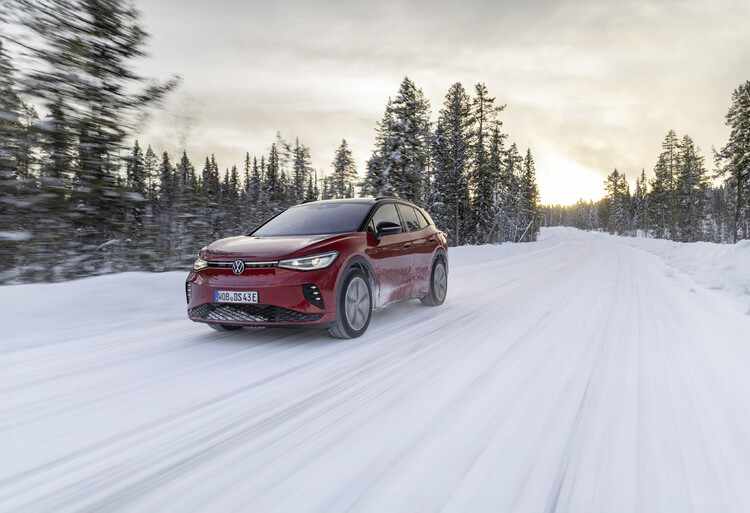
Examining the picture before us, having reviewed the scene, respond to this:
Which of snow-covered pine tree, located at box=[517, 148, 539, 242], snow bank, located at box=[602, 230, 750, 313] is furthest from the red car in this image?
snow-covered pine tree, located at box=[517, 148, 539, 242]

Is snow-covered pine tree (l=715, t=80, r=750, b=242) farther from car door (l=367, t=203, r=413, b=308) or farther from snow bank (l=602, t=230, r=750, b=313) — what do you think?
car door (l=367, t=203, r=413, b=308)

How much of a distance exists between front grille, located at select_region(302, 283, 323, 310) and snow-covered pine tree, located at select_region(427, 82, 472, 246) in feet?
120

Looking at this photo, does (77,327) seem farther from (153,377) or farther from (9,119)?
(9,119)

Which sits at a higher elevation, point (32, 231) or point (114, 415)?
point (32, 231)

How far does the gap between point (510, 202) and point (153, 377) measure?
5928 centimetres

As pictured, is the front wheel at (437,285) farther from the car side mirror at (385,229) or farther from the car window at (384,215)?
the car side mirror at (385,229)

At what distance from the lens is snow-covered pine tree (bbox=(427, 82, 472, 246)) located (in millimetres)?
41250

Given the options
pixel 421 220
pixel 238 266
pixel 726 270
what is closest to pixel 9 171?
pixel 238 266

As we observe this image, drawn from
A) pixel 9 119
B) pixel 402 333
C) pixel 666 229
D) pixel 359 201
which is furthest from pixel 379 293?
pixel 666 229

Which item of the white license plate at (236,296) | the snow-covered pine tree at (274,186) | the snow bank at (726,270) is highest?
the snow-covered pine tree at (274,186)

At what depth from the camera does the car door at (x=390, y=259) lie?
18.5 ft

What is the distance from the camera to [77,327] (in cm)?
546

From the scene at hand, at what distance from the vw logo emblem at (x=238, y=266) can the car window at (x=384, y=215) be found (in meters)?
1.70

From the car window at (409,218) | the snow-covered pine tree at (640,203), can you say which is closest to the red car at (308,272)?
the car window at (409,218)
